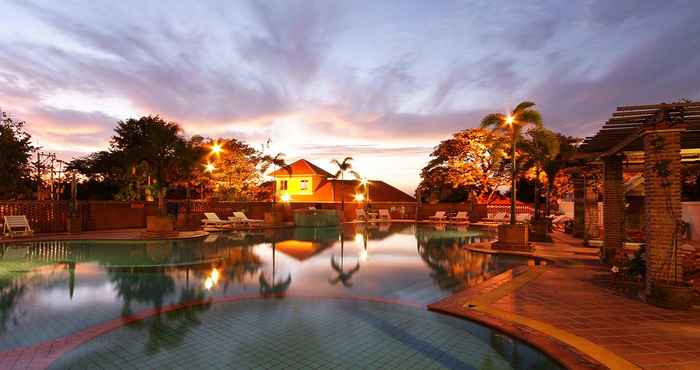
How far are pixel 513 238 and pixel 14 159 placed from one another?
2483cm

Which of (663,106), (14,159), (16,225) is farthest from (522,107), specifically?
(14,159)

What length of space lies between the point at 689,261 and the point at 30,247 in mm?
19283

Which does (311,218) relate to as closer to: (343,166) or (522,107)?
(343,166)

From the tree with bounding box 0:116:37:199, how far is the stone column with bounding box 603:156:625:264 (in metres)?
26.5

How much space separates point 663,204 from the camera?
6473mm

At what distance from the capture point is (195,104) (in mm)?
25172

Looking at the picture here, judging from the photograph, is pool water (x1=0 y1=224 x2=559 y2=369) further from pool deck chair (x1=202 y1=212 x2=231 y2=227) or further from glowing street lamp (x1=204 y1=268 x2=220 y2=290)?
pool deck chair (x1=202 y1=212 x2=231 y2=227)

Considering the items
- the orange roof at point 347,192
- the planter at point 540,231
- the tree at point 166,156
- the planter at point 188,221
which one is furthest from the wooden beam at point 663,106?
the orange roof at point 347,192

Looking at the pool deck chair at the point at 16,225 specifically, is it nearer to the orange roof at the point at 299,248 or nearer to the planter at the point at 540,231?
the orange roof at the point at 299,248

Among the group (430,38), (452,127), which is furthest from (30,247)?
(452,127)

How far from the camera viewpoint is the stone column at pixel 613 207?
33.9 ft

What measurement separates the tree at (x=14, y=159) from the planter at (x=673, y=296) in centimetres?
2663

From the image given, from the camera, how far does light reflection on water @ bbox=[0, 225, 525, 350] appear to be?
651 cm

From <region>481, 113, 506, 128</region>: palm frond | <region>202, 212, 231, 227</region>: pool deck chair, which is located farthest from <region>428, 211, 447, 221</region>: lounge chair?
<region>481, 113, 506, 128</region>: palm frond
